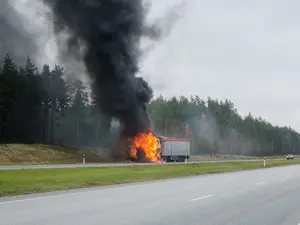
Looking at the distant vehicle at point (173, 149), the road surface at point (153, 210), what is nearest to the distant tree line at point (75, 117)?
the distant vehicle at point (173, 149)

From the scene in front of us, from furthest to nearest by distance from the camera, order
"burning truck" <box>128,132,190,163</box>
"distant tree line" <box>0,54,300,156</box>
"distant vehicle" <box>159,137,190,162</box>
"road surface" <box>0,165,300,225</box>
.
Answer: "distant tree line" <box>0,54,300,156</box> < "distant vehicle" <box>159,137,190,162</box> < "burning truck" <box>128,132,190,163</box> < "road surface" <box>0,165,300,225</box>

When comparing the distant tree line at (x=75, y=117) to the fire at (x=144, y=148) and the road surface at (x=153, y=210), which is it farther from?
the road surface at (x=153, y=210)

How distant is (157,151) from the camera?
59.3m

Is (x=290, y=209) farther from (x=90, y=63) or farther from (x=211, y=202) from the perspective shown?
(x=90, y=63)

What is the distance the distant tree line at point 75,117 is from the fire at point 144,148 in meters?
9.24

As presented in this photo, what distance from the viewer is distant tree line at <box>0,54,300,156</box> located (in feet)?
265

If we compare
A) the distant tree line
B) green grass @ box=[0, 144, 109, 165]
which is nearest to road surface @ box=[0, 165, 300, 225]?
green grass @ box=[0, 144, 109, 165]

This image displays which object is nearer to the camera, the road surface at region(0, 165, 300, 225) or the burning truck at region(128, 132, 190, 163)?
the road surface at region(0, 165, 300, 225)

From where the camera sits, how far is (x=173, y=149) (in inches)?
2405

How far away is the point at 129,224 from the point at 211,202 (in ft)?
18.5

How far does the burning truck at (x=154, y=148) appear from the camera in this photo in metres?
57.9

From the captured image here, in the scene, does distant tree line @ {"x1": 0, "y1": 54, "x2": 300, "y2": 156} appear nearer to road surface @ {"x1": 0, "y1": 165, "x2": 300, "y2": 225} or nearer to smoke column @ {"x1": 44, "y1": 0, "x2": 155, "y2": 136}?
smoke column @ {"x1": 44, "y1": 0, "x2": 155, "y2": 136}

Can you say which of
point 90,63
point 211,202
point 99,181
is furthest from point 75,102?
point 211,202

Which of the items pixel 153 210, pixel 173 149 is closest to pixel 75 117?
pixel 173 149
